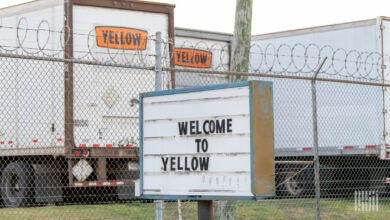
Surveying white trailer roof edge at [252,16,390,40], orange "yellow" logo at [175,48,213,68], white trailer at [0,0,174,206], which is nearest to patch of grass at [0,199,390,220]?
white trailer at [0,0,174,206]

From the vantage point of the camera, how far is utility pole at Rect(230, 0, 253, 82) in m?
11.7

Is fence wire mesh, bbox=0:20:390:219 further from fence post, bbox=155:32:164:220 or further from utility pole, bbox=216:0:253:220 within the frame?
fence post, bbox=155:32:164:220

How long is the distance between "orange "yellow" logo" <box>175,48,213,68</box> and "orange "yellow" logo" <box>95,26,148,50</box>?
76.0 inches

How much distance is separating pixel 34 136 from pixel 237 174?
10.1 m

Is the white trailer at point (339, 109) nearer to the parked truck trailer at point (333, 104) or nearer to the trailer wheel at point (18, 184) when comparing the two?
the parked truck trailer at point (333, 104)

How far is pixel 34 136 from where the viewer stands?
1659cm

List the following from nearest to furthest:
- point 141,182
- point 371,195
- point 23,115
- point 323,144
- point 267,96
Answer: point 267,96 < point 141,182 < point 23,115 < point 371,195 < point 323,144

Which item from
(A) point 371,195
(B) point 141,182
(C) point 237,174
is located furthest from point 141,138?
(A) point 371,195

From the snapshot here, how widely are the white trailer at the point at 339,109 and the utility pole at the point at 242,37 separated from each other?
619 cm

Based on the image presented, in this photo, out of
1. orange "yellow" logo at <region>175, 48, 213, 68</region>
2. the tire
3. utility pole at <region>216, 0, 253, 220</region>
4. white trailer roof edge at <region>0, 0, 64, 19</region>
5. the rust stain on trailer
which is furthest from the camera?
the tire

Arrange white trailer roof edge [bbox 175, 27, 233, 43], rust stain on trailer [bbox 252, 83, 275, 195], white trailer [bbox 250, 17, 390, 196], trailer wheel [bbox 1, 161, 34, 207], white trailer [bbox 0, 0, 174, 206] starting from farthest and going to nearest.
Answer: white trailer roof edge [bbox 175, 27, 233, 43] → white trailer [bbox 250, 17, 390, 196] → trailer wheel [bbox 1, 161, 34, 207] → white trailer [bbox 0, 0, 174, 206] → rust stain on trailer [bbox 252, 83, 275, 195]

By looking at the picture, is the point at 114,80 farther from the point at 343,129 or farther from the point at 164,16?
the point at 343,129

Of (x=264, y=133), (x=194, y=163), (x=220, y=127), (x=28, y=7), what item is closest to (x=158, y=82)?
(x=194, y=163)

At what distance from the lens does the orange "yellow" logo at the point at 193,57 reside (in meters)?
18.9
